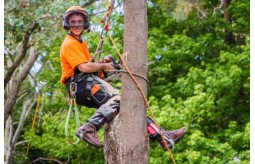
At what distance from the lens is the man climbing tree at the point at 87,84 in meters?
5.02

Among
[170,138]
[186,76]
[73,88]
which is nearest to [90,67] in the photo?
[73,88]

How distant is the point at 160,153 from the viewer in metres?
12.0

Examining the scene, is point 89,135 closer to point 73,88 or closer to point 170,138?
point 73,88

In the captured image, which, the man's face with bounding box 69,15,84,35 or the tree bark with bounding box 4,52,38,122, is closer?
the man's face with bounding box 69,15,84,35

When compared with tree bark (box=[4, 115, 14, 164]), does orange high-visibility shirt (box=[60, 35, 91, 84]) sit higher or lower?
higher

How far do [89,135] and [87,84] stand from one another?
0.47m

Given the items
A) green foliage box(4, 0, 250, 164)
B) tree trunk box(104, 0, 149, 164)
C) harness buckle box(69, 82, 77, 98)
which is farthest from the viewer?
green foliage box(4, 0, 250, 164)

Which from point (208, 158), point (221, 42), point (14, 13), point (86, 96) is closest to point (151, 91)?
point (221, 42)

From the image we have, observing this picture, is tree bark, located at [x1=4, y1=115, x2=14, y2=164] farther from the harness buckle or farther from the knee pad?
the knee pad

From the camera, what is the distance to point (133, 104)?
483cm

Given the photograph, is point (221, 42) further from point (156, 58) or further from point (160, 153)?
point (160, 153)

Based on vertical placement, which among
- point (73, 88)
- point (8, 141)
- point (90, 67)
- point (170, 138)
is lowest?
point (8, 141)

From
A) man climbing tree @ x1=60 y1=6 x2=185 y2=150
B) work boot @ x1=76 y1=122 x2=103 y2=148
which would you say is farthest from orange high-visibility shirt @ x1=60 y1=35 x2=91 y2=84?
work boot @ x1=76 y1=122 x2=103 y2=148

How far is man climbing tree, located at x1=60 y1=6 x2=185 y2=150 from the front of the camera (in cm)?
502
